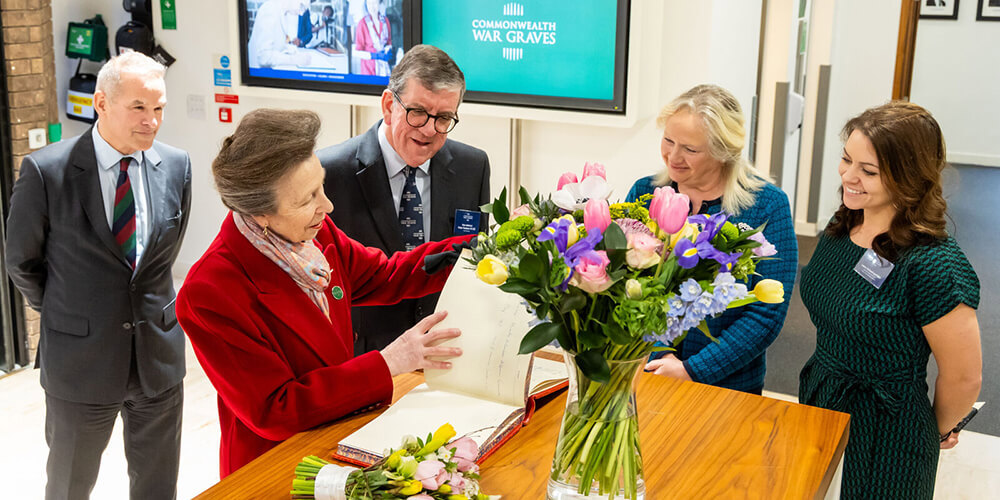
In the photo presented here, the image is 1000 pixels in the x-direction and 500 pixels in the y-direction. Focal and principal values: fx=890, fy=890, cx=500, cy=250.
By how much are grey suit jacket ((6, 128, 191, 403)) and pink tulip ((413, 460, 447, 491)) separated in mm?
1908

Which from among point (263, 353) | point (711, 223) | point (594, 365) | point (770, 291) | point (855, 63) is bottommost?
point (263, 353)

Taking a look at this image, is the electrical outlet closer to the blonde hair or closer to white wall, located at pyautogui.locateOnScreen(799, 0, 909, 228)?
the blonde hair

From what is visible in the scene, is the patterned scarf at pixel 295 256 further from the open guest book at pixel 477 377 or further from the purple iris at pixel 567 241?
the purple iris at pixel 567 241

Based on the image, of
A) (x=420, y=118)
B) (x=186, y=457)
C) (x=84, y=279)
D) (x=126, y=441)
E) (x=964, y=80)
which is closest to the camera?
(x=420, y=118)

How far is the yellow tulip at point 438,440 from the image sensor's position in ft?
4.96

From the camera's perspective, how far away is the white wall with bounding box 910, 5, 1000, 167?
10594 mm

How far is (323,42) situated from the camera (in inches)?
194

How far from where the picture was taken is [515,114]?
4441 millimetres

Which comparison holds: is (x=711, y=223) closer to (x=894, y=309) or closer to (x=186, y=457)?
(x=894, y=309)

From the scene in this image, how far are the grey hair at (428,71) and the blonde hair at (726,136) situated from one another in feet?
2.04

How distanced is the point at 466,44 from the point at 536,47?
38cm

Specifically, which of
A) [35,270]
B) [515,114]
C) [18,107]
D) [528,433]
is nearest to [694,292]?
[528,433]

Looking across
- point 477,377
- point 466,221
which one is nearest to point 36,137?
point 466,221

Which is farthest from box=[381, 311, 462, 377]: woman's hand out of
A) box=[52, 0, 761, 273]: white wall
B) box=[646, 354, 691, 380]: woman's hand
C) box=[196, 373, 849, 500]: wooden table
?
box=[52, 0, 761, 273]: white wall
